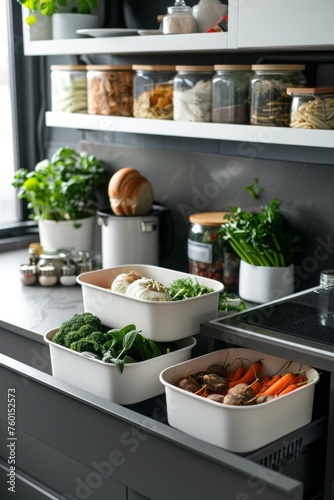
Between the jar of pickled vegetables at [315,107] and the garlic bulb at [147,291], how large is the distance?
54 cm

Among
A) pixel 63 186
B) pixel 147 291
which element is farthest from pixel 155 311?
pixel 63 186

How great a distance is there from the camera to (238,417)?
1.49 m

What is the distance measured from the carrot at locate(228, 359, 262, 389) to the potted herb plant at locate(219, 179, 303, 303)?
17.2 inches

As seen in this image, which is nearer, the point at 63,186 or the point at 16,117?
the point at 63,186

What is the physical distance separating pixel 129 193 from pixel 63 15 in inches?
23.8

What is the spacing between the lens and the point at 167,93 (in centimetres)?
230

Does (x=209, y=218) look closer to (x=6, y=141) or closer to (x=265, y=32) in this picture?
(x=265, y=32)

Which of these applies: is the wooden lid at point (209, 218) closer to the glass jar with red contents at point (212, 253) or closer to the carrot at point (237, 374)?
the glass jar with red contents at point (212, 253)

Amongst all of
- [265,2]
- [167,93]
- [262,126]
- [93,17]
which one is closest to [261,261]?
[262,126]

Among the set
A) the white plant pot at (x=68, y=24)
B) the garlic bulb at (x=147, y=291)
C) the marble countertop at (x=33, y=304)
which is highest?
the white plant pot at (x=68, y=24)

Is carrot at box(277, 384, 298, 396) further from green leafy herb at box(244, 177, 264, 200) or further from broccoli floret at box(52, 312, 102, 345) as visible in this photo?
green leafy herb at box(244, 177, 264, 200)

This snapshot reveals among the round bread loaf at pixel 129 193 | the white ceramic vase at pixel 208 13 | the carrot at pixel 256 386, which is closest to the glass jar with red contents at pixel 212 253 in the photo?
the round bread loaf at pixel 129 193

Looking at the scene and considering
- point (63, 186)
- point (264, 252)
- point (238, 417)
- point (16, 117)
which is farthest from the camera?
point (16, 117)

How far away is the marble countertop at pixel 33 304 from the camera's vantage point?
213 centimetres
